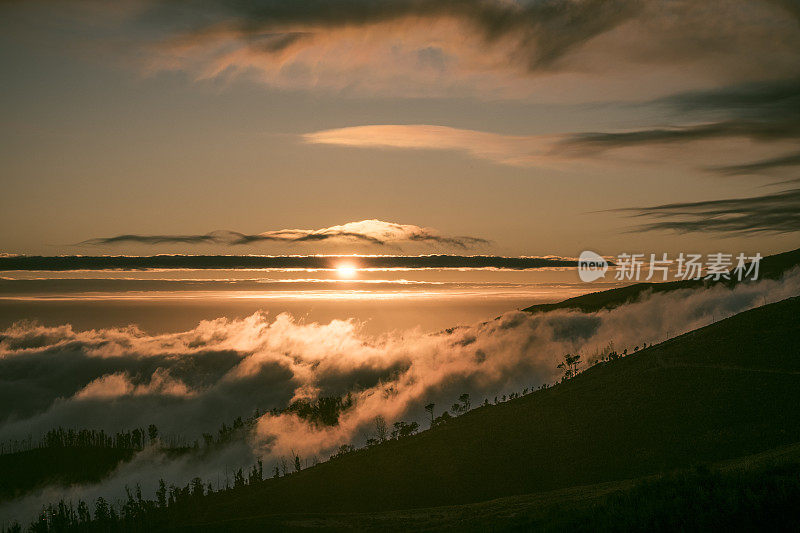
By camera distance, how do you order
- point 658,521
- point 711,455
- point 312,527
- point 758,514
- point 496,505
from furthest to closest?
point 711,455
point 496,505
point 312,527
point 658,521
point 758,514

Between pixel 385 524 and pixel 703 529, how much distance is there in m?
76.1

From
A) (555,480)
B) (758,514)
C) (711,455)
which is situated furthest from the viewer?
(555,480)

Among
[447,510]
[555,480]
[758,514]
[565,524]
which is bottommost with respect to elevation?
[555,480]

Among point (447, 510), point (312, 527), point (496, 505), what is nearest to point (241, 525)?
point (312, 527)

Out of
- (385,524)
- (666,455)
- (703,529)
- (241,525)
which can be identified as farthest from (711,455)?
(703,529)

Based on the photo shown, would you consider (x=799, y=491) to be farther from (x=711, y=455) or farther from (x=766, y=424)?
(x=766, y=424)

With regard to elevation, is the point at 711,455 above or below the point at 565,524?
below

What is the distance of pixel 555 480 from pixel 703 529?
14289 centimetres

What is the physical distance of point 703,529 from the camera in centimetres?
5991

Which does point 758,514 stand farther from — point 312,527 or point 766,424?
point 766,424

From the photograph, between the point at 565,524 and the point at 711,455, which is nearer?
the point at 565,524

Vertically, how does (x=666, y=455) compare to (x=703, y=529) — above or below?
below

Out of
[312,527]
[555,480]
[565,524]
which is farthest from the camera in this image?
[555,480]

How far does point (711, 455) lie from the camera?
17850 cm
